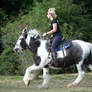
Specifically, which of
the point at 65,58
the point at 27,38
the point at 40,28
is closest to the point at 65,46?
the point at 65,58

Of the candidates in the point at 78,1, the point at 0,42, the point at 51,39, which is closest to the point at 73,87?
the point at 51,39

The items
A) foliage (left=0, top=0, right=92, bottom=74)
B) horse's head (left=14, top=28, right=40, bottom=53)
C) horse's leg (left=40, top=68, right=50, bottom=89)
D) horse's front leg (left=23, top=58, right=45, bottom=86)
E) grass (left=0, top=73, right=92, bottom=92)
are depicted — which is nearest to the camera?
grass (left=0, top=73, right=92, bottom=92)

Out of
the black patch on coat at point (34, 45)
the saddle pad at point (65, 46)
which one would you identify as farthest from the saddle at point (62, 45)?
the black patch on coat at point (34, 45)

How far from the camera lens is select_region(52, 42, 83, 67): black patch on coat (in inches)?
445

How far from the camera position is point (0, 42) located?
67.8 ft

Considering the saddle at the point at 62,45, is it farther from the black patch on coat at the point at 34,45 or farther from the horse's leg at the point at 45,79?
the horse's leg at the point at 45,79

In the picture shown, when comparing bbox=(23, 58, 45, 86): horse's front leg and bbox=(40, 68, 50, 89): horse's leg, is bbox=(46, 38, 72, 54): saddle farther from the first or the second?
bbox=(40, 68, 50, 89): horse's leg

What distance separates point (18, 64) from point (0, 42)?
279 cm

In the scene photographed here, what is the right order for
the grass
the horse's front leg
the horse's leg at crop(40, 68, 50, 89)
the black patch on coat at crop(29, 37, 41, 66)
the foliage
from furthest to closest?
the foliage
the black patch on coat at crop(29, 37, 41, 66)
the horse's leg at crop(40, 68, 50, 89)
the horse's front leg
the grass

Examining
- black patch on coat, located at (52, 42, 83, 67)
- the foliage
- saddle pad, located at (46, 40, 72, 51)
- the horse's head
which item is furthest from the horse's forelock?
the foliage

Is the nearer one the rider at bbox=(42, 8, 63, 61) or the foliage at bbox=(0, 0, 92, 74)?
the rider at bbox=(42, 8, 63, 61)

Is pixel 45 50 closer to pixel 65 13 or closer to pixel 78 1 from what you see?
pixel 65 13

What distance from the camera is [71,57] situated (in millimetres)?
11359

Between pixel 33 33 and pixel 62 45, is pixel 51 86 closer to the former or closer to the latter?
pixel 62 45
